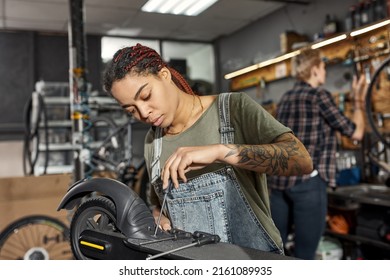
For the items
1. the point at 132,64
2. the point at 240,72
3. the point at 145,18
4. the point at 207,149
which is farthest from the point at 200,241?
the point at 145,18

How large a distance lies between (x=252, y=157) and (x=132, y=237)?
0.67ft

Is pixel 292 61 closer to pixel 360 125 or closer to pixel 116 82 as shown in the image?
pixel 360 125

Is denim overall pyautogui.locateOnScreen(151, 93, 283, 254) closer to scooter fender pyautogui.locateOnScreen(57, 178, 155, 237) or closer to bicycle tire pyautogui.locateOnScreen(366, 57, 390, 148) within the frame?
scooter fender pyautogui.locateOnScreen(57, 178, 155, 237)

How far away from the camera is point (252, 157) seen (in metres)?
0.60

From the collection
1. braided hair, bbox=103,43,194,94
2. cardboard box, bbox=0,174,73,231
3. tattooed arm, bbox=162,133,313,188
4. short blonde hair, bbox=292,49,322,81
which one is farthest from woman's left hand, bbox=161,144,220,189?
cardboard box, bbox=0,174,73,231

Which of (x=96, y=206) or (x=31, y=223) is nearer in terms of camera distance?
(x=96, y=206)

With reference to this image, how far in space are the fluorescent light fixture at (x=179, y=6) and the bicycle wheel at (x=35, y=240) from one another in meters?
0.87

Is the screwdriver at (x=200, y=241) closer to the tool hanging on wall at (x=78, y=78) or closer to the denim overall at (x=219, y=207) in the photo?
the denim overall at (x=219, y=207)

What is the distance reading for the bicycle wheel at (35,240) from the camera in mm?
1470

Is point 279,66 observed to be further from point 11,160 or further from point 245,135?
point 11,160

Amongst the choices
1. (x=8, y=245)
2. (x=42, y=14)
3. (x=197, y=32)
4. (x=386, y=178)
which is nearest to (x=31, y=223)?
(x=8, y=245)

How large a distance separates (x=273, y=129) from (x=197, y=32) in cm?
42

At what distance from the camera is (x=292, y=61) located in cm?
97

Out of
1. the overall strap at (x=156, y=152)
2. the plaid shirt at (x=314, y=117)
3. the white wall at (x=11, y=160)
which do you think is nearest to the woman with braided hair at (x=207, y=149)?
the overall strap at (x=156, y=152)
